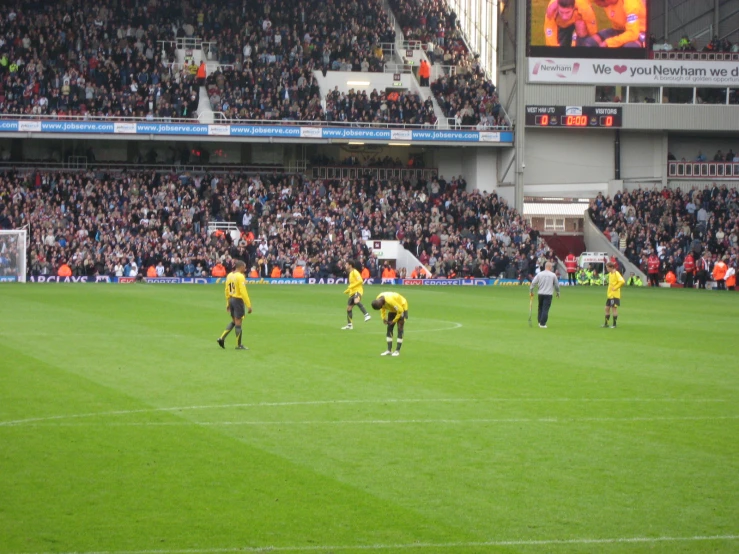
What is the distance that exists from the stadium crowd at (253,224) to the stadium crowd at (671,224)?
430cm

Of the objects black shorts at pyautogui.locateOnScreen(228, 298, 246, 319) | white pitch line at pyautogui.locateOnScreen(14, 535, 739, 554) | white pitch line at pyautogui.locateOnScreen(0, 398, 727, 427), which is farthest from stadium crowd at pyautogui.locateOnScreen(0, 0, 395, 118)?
white pitch line at pyautogui.locateOnScreen(14, 535, 739, 554)

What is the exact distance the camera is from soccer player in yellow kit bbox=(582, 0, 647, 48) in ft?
182

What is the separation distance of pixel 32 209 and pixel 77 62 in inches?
365

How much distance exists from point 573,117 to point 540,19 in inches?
265

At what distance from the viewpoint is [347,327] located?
86.3 feet

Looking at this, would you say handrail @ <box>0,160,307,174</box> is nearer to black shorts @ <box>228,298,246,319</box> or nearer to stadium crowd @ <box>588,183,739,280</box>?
stadium crowd @ <box>588,183,739,280</box>

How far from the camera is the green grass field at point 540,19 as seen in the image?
54844 millimetres

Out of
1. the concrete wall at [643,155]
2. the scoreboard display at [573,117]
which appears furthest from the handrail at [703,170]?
Result: the scoreboard display at [573,117]

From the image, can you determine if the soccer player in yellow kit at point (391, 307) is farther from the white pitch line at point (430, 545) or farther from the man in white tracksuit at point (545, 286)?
the white pitch line at point (430, 545)

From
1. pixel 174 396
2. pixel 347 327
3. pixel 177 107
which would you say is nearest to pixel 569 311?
pixel 347 327

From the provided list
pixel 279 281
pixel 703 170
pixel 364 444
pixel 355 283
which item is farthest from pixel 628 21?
pixel 364 444

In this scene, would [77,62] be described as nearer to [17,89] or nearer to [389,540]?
[17,89]

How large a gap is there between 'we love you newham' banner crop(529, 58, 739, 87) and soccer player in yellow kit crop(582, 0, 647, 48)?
2712 mm

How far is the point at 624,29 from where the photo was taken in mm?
55688
